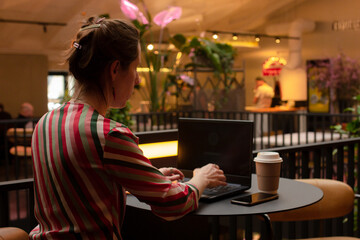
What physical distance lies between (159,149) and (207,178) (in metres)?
0.44

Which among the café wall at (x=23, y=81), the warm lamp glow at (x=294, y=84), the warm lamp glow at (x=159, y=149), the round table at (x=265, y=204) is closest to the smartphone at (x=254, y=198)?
the round table at (x=265, y=204)

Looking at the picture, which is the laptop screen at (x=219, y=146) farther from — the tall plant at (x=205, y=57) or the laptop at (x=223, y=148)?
the tall plant at (x=205, y=57)

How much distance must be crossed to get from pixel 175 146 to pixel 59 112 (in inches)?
27.6

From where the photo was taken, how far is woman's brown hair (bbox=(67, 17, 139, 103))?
1120 mm

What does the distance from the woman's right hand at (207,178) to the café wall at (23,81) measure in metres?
10.6

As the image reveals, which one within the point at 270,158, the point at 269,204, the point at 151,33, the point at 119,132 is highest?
the point at 151,33

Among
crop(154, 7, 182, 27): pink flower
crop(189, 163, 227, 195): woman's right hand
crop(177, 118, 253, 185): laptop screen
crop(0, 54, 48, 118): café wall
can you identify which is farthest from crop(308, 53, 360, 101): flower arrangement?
crop(189, 163, 227, 195): woman's right hand

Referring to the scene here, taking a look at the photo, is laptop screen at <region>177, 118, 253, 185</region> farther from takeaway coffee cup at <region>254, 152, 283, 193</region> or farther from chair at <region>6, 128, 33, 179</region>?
chair at <region>6, 128, 33, 179</region>

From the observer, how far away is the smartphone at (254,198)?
138cm

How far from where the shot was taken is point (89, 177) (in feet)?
3.51

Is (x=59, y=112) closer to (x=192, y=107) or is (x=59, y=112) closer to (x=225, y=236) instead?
(x=225, y=236)

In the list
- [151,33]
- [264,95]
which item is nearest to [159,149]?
[151,33]

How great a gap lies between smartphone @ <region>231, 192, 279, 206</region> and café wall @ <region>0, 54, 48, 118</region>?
10563 mm

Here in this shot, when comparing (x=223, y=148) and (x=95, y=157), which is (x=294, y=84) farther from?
(x=95, y=157)
